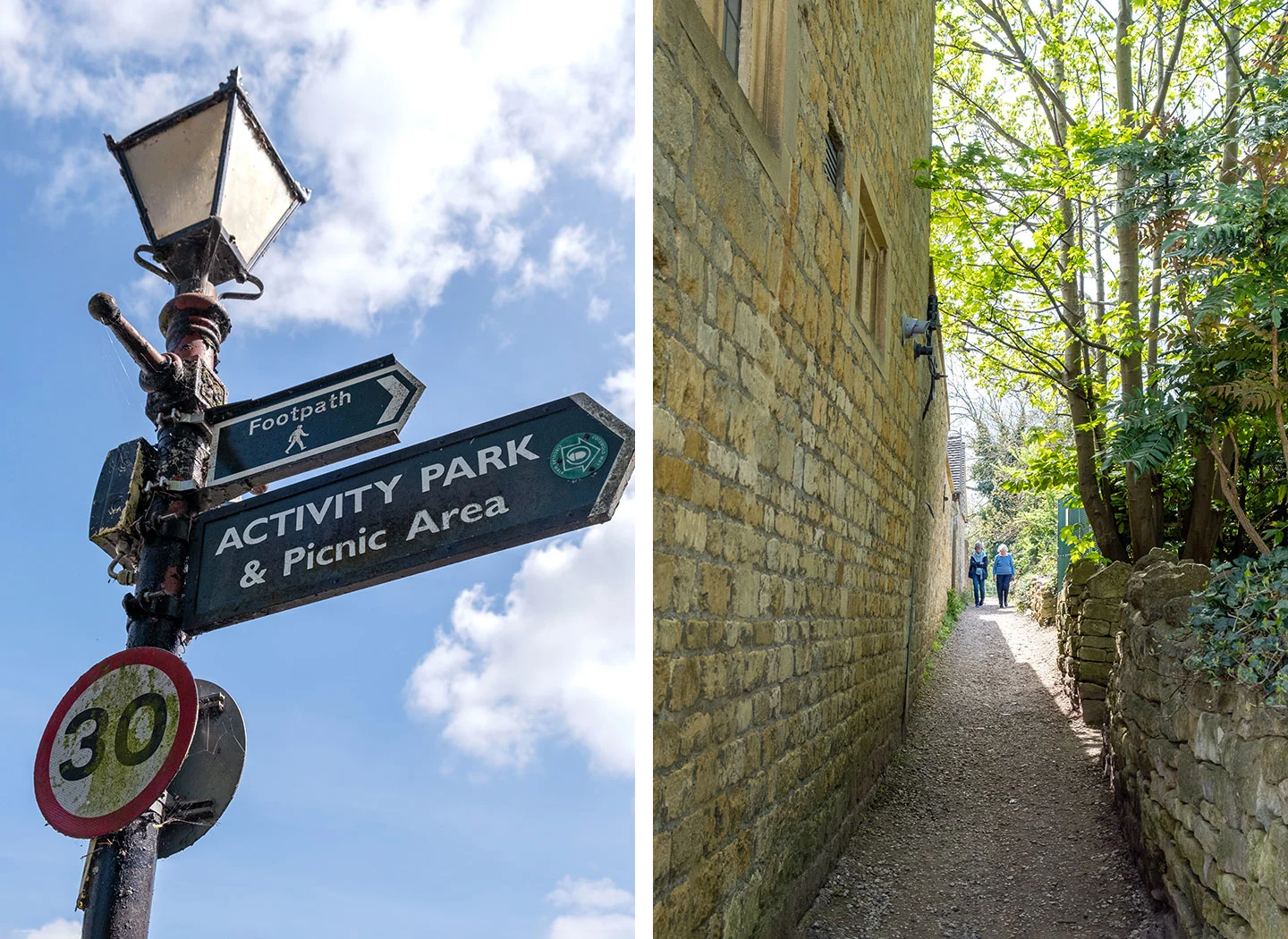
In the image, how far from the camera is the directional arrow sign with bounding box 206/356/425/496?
2.98m

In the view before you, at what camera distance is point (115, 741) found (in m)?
2.58

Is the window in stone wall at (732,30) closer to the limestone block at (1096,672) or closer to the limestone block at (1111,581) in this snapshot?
the limestone block at (1111,581)

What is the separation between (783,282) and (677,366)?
3.87 feet

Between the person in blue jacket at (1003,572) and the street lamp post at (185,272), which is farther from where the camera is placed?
the person in blue jacket at (1003,572)

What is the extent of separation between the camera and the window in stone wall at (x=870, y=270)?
18.2 feet

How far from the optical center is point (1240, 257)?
5156 mm

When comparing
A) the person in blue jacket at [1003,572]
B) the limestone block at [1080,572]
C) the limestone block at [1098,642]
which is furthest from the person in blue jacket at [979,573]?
the limestone block at [1098,642]

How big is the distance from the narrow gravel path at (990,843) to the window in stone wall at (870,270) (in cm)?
293

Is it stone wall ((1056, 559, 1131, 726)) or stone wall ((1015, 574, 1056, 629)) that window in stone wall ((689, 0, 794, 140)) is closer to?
stone wall ((1056, 559, 1131, 726))

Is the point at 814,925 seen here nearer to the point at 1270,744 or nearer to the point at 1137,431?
the point at 1270,744

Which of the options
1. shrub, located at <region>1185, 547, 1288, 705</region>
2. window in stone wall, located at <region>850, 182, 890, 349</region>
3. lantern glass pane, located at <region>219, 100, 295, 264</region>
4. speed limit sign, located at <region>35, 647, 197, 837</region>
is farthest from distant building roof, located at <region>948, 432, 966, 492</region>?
speed limit sign, located at <region>35, 647, 197, 837</region>

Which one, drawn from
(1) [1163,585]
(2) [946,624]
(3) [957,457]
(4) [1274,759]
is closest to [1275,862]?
(4) [1274,759]

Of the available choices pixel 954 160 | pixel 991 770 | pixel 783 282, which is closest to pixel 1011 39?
pixel 954 160

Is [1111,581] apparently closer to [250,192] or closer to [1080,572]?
[1080,572]
